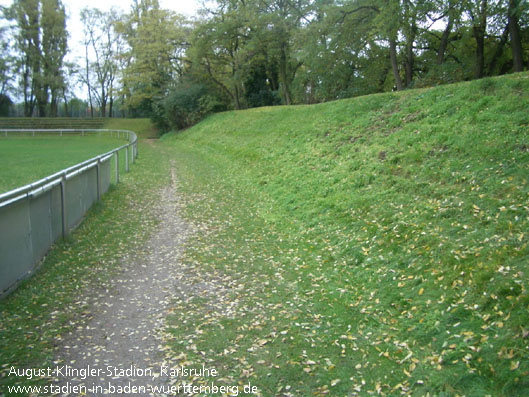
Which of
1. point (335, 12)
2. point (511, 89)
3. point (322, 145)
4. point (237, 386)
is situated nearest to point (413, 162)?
point (511, 89)

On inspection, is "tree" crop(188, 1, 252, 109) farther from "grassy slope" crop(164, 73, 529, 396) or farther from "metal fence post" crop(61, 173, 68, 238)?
"metal fence post" crop(61, 173, 68, 238)

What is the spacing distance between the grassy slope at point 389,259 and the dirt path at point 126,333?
43cm

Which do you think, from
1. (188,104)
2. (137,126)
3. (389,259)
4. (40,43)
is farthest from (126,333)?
(40,43)

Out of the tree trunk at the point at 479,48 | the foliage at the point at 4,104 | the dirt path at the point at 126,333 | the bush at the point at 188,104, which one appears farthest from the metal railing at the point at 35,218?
the foliage at the point at 4,104

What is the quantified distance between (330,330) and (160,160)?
67.0ft

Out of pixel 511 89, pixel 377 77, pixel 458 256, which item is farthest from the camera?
pixel 377 77

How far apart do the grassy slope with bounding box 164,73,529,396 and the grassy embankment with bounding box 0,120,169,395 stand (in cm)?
142

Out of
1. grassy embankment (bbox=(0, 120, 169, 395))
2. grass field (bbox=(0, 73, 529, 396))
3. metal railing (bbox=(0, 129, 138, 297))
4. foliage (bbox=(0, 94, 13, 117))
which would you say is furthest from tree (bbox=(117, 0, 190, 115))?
metal railing (bbox=(0, 129, 138, 297))

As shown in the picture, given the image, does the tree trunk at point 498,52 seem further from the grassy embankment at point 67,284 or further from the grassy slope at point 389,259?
the grassy embankment at point 67,284

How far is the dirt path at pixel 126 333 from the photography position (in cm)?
444

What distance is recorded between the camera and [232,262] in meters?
8.00

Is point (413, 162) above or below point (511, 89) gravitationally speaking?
below

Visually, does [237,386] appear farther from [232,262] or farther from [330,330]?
[232,262]

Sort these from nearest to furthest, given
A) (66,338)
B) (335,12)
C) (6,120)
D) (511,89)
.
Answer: (66,338)
(511,89)
(335,12)
(6,120)
